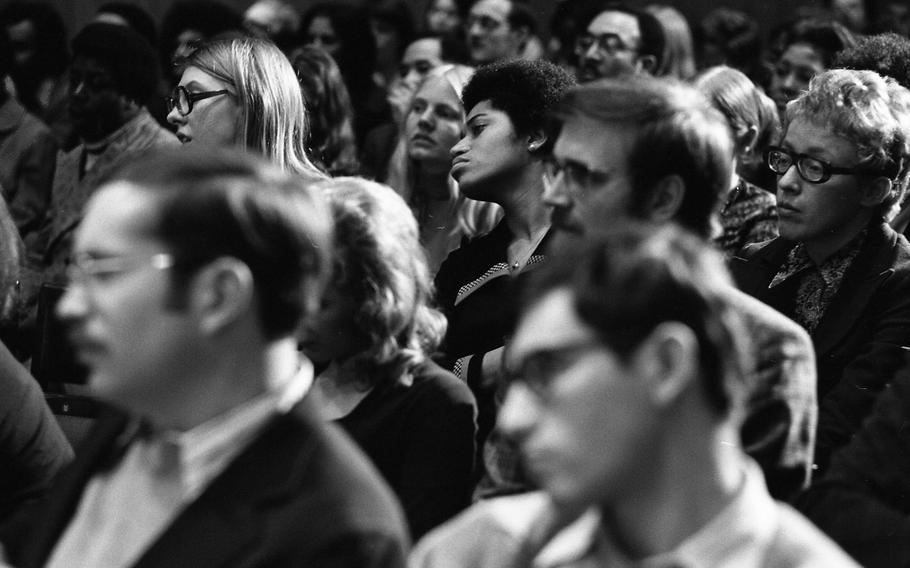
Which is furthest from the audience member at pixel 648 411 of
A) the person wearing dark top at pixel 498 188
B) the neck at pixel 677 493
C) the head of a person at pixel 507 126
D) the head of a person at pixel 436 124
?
the head of a person at pixel 436 124

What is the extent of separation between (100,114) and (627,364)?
439 cm

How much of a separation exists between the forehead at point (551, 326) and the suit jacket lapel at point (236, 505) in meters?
0.35

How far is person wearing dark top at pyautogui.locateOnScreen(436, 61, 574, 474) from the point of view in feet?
12.1

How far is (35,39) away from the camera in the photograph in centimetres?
756

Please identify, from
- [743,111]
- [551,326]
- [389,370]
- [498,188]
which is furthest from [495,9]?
[551,326]

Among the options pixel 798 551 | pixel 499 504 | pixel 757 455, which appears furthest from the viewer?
pixel 757 455

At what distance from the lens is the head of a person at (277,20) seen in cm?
762

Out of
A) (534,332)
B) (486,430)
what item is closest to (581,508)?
(534,332)

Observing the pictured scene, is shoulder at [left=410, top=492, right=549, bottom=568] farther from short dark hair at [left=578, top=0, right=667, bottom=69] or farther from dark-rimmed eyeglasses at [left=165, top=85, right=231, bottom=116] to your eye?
short dark hair at [left=578, top=0, right=667, bottom=69]

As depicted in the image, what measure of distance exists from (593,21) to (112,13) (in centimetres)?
274

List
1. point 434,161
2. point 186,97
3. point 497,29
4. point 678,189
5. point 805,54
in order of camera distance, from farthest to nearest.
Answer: point 497,29 < point 805,54 < point 434,161 < point 186,97 < point 678,189

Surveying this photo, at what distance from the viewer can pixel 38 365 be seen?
3781 millimetres

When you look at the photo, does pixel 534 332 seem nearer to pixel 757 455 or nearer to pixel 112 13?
pixel 757 455

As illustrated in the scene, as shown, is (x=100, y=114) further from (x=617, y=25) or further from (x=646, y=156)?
(x=646, y=156)
